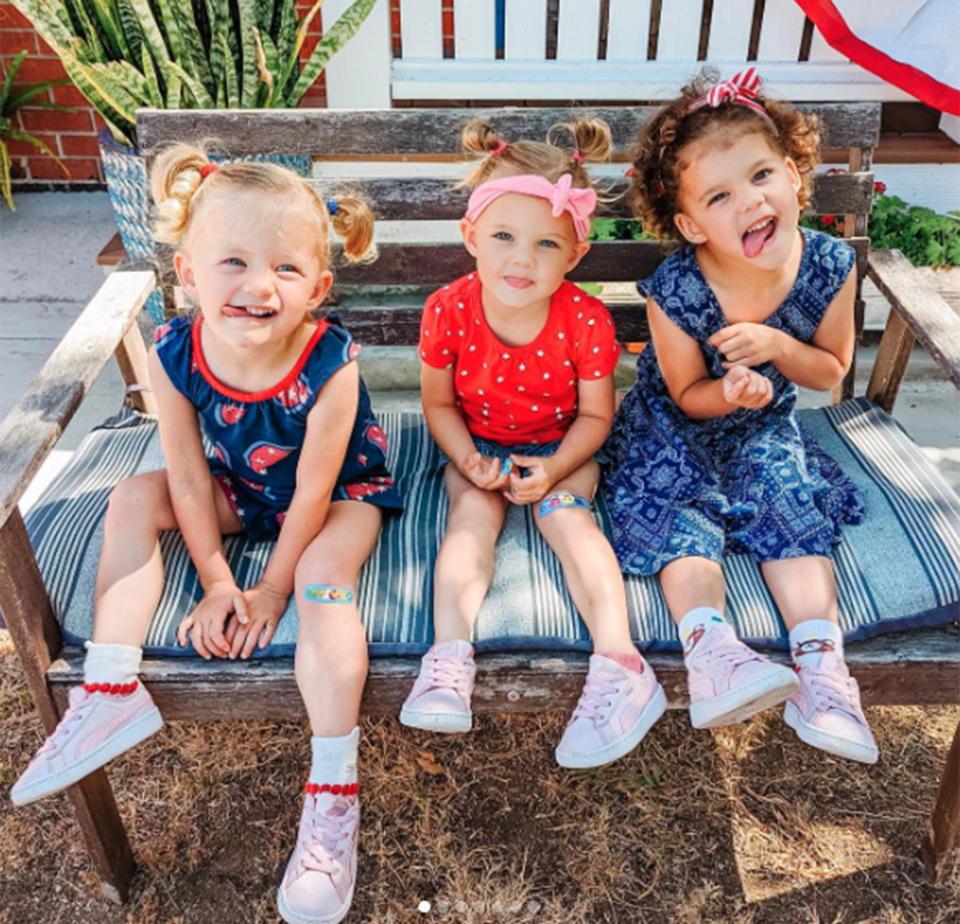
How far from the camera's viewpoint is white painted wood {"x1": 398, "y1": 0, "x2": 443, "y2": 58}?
4098 mm

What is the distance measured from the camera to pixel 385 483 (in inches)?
87.3

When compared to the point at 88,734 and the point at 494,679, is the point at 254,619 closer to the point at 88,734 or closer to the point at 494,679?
the point at 88,734

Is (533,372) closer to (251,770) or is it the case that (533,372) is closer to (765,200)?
(765,200)

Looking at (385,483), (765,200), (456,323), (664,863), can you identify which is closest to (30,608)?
(385,483)

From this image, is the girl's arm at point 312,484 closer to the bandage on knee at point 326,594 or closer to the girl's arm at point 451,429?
the bandage on knee at point 326,594

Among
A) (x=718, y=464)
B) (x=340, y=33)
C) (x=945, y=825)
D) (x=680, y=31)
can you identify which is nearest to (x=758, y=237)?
(x=718, y=464)

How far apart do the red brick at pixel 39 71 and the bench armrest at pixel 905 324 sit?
4158 millimetres

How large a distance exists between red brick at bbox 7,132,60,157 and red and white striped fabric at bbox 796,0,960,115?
372 cm

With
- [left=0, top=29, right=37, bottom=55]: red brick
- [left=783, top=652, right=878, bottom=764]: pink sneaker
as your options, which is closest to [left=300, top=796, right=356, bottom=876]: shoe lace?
[left=783, top=652, right=878, bottom=764]: pink sneaker

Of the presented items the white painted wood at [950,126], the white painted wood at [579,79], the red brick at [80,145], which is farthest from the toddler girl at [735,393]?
the red brick at [80,145]

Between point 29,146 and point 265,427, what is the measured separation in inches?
160

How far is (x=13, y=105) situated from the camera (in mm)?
4879

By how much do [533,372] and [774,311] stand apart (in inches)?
21.8

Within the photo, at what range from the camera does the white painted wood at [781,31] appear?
4.20m
